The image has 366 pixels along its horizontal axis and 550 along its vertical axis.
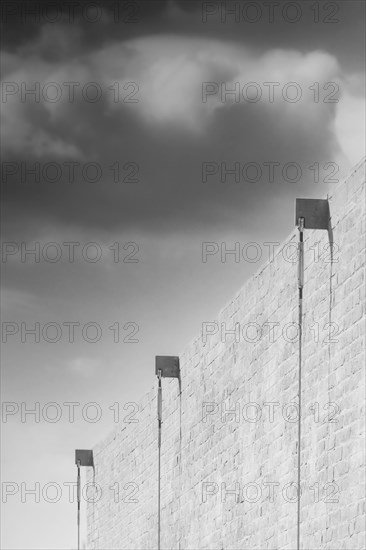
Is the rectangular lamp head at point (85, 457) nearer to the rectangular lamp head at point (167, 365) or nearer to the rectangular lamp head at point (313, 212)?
the rectangular lamp head at point (167, 365)

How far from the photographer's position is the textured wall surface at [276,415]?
13.4 meters

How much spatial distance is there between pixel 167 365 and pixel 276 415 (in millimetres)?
5703

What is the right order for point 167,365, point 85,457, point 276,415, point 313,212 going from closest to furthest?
1. point 313,212
2. point 276,415
3. point 167,365
4. point 85,457

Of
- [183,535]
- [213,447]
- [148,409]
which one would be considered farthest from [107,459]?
[213,447]

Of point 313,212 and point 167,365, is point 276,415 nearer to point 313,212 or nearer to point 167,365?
point 313,212

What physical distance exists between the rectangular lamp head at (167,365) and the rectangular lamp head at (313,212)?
7273mm

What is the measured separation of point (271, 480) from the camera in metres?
15.8

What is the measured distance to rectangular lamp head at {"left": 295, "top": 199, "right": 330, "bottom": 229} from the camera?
1435cm

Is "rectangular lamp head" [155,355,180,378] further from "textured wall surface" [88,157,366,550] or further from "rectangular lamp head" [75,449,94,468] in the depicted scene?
"rectangular lamp head" [75,449,94,468]

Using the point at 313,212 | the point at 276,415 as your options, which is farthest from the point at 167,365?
the point at 313,212

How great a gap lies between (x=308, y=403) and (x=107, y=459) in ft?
44.2

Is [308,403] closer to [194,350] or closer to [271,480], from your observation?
[271,480]

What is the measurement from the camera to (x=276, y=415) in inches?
623

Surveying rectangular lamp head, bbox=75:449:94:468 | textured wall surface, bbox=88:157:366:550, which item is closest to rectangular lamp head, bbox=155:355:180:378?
textured wall surface, bbox=88:157:366:550
